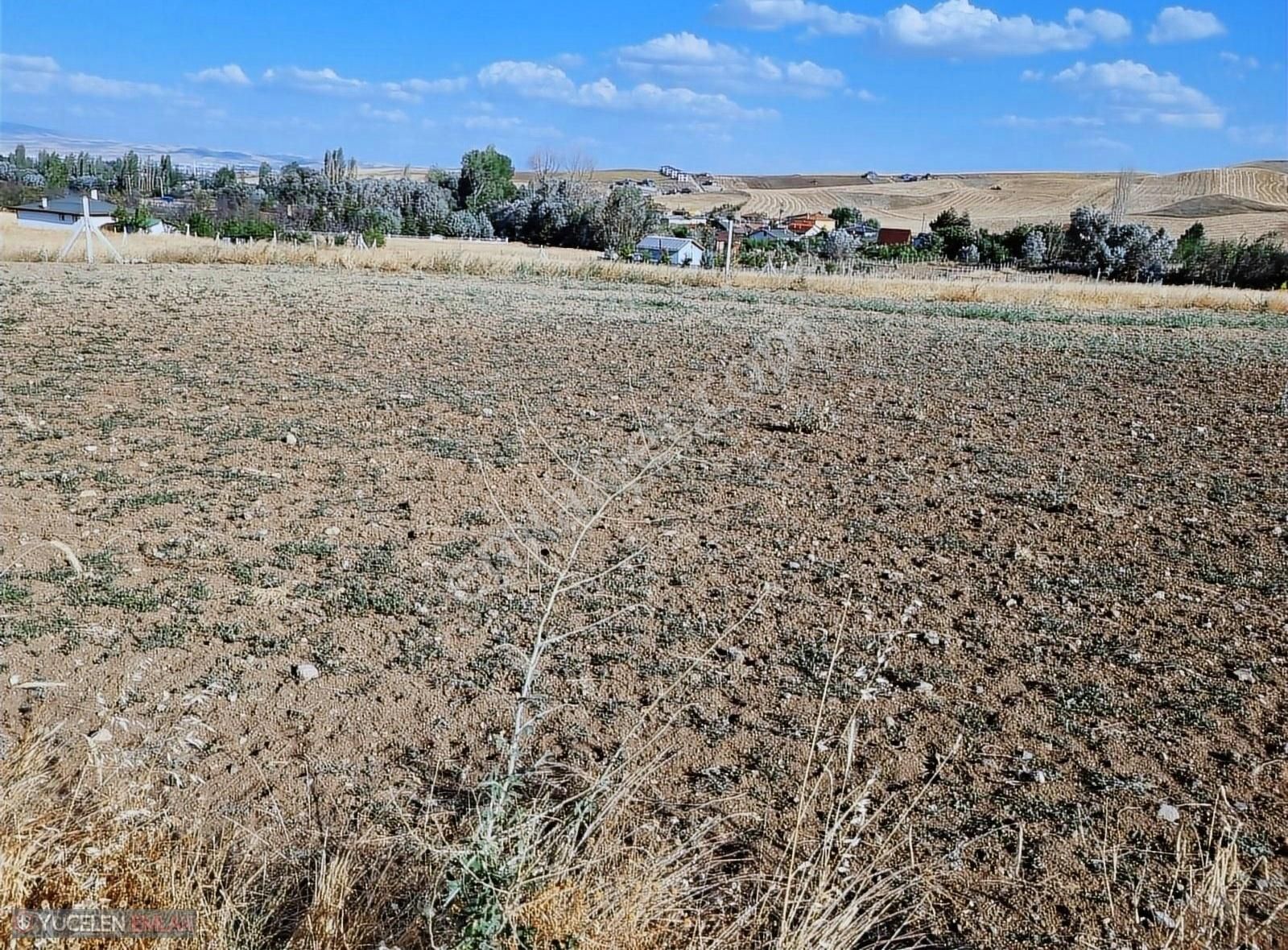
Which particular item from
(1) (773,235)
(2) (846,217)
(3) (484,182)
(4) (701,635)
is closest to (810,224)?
(2) (846,217)

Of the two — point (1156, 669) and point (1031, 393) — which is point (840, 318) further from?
point (1156, 669)

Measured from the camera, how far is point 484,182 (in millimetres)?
54156

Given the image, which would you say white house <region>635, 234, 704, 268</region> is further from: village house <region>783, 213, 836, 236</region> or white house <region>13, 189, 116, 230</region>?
white house <region>13, 189, 116, 230</region>

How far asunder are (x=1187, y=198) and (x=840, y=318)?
192 feet

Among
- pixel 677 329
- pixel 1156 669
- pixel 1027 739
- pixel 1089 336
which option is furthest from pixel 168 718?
pixel 1089 336

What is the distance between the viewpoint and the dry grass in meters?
15.9

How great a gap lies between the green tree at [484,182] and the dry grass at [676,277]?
32025 millimetres

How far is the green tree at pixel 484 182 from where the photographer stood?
5169 cm

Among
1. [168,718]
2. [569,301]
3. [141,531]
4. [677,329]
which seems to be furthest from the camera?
[569,301]

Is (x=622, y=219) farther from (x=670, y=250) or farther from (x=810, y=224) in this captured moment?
(x=810, y=224)

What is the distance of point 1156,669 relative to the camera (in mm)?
2877

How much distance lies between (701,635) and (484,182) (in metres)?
54.9

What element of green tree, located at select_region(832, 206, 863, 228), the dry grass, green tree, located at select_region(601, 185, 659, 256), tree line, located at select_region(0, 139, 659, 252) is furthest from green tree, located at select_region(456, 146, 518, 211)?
the dry grass

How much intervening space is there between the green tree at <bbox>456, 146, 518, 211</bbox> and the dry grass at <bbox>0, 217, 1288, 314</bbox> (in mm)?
32025
